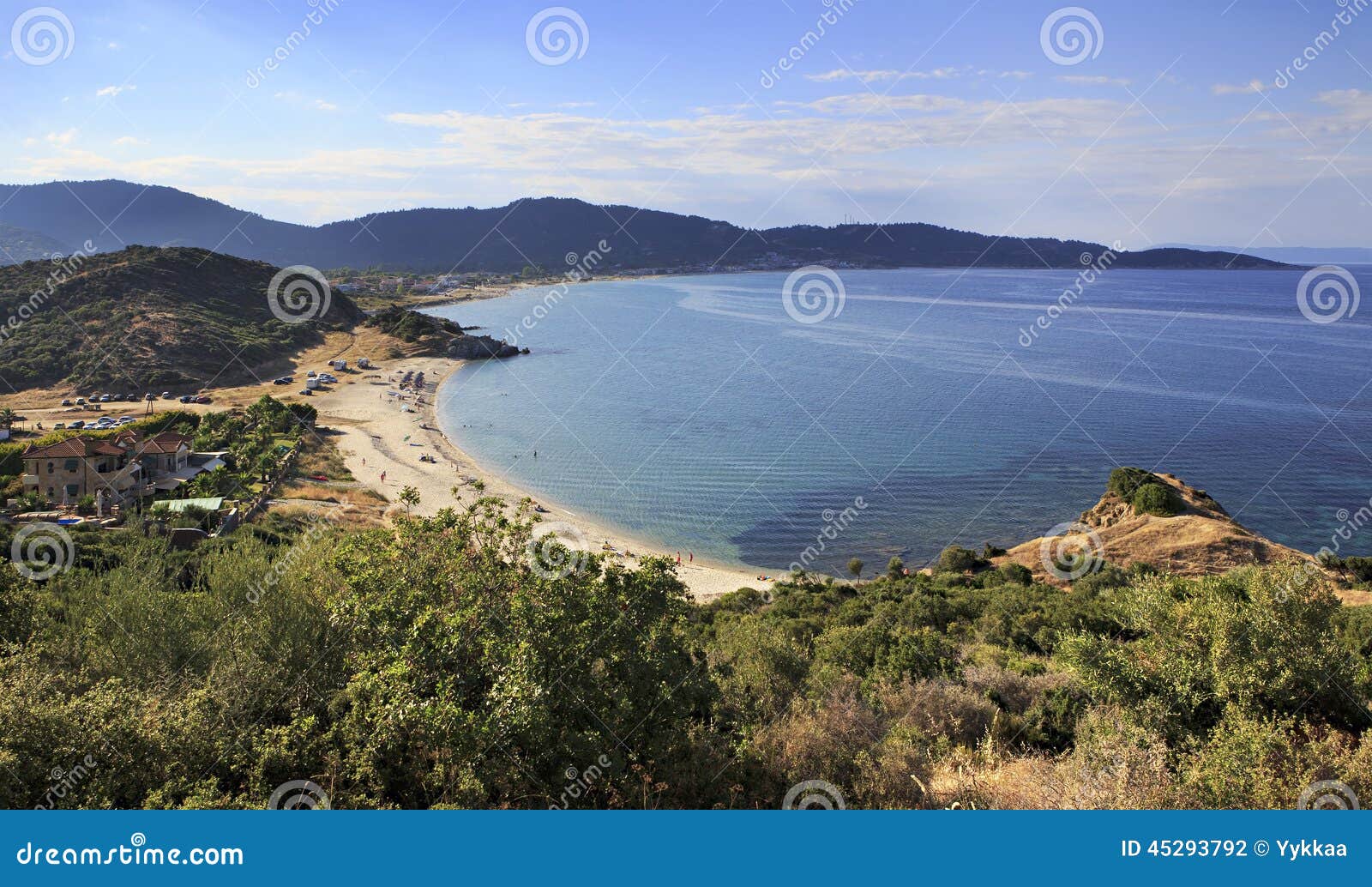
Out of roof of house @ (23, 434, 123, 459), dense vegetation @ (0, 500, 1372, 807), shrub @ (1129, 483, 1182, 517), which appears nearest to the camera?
dense vegetation @ (0, 500, 1372, 807)

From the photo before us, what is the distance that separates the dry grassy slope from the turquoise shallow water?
178 inches

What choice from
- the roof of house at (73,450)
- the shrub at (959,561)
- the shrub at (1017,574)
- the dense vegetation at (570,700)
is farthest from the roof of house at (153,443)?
the shrub at (1017,574)

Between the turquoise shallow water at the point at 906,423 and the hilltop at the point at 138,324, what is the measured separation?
62.9ft

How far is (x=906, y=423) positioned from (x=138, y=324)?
6382 cm

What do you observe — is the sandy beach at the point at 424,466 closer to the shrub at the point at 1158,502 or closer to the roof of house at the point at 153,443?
the roof of house at the point at 153,443

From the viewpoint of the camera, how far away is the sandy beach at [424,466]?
3259cm

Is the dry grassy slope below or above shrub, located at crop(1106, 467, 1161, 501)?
below

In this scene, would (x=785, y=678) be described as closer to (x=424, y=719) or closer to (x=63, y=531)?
(x=424, y=719)

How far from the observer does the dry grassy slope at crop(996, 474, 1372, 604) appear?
25.6 m

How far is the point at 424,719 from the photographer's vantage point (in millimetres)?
7488

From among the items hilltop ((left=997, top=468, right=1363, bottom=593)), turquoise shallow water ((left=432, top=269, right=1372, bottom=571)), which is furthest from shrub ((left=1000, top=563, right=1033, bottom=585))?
turquoise shallow water ((left=432, top=269, right=1372, bottom=571))

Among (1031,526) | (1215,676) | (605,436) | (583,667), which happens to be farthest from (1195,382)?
(583,667)

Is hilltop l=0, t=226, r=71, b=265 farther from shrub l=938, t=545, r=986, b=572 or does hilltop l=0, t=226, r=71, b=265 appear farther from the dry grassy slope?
the dry grassy slope

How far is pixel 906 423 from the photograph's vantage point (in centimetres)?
5547
